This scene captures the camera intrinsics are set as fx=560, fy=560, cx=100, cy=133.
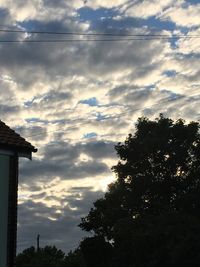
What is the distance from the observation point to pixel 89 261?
148 ft

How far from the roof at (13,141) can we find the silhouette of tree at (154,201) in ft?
71.2

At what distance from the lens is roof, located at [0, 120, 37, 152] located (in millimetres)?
16625

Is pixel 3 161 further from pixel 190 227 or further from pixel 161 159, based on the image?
pixel 161 159

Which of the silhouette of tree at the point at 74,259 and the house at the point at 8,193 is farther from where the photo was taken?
the silhouette of tree at the point at 74,259

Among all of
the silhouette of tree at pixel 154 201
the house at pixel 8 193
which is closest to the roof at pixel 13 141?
the house at pixel 8 193

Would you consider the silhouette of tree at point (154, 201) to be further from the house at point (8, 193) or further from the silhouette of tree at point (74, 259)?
the house at point (8, 193)

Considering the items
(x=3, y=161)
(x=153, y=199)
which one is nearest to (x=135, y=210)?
(x=153, y=199)

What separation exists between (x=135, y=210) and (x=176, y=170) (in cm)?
457

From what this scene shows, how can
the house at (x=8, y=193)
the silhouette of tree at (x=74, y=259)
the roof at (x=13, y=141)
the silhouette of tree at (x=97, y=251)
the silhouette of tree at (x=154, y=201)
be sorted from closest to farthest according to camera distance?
the house at (x=8, y=193), the roof at (x=13, y=141), the silhouette of tree at (x=154, y=201), the silhouette of tree at (x=97, y=251), the silhouette of tree at (x=74, y=259)

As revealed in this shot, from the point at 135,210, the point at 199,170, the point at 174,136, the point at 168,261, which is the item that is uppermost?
the point at 174,136

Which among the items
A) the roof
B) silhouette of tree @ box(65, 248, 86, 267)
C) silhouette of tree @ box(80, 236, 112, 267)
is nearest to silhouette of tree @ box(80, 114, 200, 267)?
silhouette of tree @ box(80, 236, 112, 267)

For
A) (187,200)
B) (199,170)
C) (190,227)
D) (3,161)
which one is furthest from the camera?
(199,170)

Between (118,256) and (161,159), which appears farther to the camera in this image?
(161,159)

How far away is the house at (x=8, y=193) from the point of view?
52.7 feet
